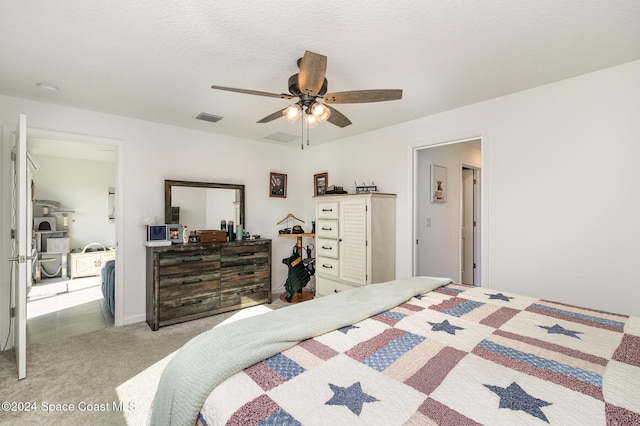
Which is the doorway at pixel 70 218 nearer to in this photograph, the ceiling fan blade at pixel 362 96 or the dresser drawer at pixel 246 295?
the dresser drawer at pixel 246 295

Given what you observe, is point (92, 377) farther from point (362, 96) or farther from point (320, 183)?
point (320, 183)

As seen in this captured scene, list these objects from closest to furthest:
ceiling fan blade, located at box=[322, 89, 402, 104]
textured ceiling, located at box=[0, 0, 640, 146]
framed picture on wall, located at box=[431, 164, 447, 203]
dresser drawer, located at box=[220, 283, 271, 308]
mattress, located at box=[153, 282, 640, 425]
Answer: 1. mattress, located at box=[153, 282, 640, 425]
2. textured ceiling, located at box=[0, 0, 640, 146]
3. ceiling fan blade, located at box=[322, 89, 402, 104]
4. dresser drawer, located at box=[220, 283, 271, 308]
5. framed picture on wall, located at box=[431, 164, 447, 203]

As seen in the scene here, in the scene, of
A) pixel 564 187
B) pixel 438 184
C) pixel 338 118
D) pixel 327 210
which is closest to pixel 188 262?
pixel 327 210

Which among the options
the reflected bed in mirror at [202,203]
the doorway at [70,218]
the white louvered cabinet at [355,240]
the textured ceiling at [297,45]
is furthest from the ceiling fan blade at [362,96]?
the doorway at [70,218]

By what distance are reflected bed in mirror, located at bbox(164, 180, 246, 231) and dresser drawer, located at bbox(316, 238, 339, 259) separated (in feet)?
3.87

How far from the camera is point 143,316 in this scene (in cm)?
360

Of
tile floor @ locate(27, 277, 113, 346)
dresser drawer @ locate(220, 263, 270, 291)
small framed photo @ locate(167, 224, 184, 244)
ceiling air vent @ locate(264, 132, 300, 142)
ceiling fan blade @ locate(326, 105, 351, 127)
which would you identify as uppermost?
ceiling air vent @ locate(264, 132, 300, 142)

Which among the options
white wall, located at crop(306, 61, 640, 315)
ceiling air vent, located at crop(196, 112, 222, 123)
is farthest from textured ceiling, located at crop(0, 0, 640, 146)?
ceiling air vent, located at crop(196, 112, 222, 123)

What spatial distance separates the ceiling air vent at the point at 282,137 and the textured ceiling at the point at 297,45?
124 cm

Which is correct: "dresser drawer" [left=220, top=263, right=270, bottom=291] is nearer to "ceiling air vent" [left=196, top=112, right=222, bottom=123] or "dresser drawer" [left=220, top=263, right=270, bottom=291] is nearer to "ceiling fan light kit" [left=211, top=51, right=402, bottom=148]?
"ceiling air vent" [left=196, top=112, right=222, bottom=123]

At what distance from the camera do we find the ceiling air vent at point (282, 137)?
4168 millimetres

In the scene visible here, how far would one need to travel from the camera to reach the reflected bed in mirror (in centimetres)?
380

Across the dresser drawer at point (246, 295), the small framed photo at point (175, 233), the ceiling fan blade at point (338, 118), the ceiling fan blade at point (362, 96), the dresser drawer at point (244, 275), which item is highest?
the ceiling fan blade at point (362, 96)

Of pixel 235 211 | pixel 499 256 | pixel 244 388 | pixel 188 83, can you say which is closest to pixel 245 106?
pixel 188 83
